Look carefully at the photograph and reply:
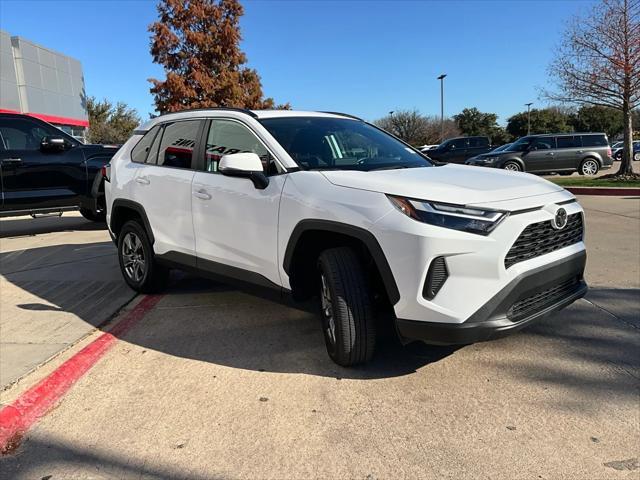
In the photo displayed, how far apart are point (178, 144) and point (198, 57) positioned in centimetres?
2559

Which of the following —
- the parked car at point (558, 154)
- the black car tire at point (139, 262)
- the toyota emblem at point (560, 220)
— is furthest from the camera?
the parked car at point (558, 154)

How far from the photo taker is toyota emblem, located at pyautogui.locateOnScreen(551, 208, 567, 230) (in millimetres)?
3162

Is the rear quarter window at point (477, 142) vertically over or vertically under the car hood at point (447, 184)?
over


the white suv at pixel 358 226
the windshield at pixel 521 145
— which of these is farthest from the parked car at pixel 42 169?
the windshield at pixel 521 145

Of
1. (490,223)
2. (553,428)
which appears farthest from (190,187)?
(553,428)

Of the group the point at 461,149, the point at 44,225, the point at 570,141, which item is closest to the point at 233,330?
the point at 44,225

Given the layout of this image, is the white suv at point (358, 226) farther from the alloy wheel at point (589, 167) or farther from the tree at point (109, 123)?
the tree at point (109, 123)

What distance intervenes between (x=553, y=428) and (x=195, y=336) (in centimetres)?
276

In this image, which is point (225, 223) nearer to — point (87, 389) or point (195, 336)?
point (195, 336)

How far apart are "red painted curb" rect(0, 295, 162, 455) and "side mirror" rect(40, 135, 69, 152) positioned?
5.36m

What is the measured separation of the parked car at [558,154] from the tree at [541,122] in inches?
1828

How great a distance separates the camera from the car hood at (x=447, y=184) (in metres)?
2.95

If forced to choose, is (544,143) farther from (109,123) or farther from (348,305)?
(109,123)

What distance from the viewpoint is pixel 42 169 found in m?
8.65
